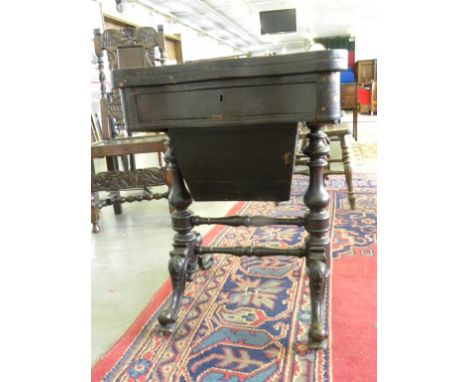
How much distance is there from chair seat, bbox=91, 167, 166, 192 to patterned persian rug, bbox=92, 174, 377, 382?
2.69 feet

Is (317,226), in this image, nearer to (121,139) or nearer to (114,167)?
(121,139)

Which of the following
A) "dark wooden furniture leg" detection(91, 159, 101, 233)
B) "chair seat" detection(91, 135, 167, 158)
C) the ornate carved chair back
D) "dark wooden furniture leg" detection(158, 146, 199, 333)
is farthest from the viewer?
the ornate carved chair back

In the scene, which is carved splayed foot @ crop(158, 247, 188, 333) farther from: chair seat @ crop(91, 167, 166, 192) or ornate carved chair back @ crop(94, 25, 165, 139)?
ornate carved chair back @ crop(94, 25, 165, 139)

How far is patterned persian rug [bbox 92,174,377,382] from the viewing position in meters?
1.02

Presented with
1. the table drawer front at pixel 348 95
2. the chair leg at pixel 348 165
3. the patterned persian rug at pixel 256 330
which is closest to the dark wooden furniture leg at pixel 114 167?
the patterned persian rug at pixel 256 330

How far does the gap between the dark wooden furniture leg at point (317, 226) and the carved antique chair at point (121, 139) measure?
1.19 m

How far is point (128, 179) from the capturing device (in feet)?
7.79

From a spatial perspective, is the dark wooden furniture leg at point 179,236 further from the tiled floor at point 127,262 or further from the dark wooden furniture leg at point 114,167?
the dark wooden furniture leg at point 114,167

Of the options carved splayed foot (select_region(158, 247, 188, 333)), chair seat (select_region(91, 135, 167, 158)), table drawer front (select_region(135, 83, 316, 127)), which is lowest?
carved splayed foot (select_region(158, 247, 188, 333))

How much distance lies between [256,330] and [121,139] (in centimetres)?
178

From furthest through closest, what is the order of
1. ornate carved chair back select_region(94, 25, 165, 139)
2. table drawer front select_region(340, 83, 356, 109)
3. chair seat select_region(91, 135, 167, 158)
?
table drawer front select_region(340, 83, 356, 109) < ornate carved chair back select_region(94, 25, 165, 139) < chair seat select_region(91, 135, 167, 158)

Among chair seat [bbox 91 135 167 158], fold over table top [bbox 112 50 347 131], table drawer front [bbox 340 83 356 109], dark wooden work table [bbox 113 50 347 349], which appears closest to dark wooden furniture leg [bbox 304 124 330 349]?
dark wooden work table [bbox 113 50 347 349]

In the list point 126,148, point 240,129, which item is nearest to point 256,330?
point 240,129
